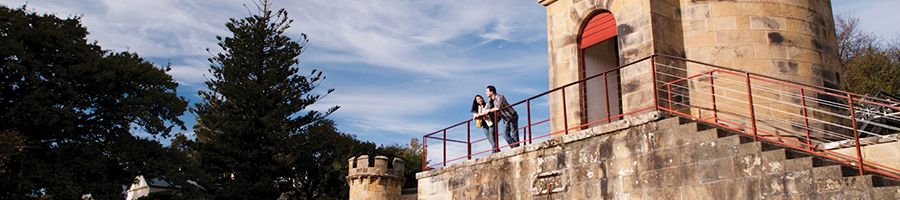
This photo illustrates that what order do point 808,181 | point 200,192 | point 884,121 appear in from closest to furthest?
point 808,181 → point 884,121 → point 200,192

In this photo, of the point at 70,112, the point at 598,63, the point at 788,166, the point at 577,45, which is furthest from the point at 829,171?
the point at 70,112

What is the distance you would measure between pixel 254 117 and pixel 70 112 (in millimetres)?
5960

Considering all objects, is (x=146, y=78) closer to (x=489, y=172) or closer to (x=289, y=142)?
(x=289, y=142)

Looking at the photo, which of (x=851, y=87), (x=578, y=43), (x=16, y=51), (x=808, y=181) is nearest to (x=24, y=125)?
(x=16, y=51)

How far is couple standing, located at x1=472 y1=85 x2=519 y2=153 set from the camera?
420 inches

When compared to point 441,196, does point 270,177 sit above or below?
above

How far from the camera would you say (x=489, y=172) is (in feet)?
33.0

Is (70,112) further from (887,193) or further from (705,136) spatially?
(887,193)

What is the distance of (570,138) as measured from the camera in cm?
891

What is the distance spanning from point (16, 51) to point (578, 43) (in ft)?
54.3

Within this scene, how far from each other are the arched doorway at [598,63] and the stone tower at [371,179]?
34.6 ft

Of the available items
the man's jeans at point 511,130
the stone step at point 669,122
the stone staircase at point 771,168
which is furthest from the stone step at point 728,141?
the man's jeans at point 511,130

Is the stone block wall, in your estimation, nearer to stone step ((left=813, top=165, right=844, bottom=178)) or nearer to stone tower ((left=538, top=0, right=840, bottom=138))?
stone tower ((left=538, top=0, right=840, bottom=138))

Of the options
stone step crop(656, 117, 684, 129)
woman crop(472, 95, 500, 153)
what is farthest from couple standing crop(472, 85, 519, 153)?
stone step crop(656, 117, 684, 129)
